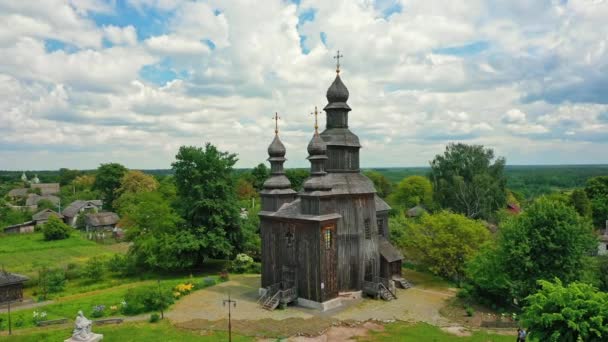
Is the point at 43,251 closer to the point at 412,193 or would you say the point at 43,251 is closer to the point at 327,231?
the point at 327,231

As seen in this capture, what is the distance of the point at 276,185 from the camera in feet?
87.5

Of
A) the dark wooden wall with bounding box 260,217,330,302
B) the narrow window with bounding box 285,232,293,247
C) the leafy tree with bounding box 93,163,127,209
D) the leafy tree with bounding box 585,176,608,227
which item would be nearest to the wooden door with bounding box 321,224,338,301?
the dark wooden wall with bounding box 260,217,330,302

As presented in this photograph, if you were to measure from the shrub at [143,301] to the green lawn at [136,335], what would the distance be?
93.5 inches

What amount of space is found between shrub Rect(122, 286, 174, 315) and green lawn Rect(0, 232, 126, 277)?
16.3 meters

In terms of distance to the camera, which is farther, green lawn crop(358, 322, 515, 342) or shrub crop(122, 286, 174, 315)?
shrub crop(122, 286, 174, 315)

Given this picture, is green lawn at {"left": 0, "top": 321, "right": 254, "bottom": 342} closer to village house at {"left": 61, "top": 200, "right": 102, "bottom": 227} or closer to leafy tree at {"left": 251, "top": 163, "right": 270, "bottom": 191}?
leafy tree at {"left": 251, "top": 163, "right": 270, "bottom": 191}

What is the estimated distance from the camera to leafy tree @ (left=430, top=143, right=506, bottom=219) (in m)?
40.2

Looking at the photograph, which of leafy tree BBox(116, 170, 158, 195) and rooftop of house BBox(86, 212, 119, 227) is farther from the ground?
leafy tree BBox(116, 170, 158, 195)

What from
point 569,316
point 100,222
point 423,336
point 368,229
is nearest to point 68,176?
point 100,222

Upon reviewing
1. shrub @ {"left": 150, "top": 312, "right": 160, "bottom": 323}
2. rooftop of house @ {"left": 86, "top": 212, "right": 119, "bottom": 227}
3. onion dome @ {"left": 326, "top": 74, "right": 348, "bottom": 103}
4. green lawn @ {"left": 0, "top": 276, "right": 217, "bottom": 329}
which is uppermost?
onion dome @ {"left": 326, "top": 74, "right": 348, "bottom": 103}

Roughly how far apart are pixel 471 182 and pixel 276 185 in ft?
75.5

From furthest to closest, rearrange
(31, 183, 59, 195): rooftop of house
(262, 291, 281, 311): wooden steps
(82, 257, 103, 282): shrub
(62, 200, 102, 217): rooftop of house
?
(31, 183, 59, 195): rooftop of house → (62, 200, 102, 217): rooftop of house → (82, 257, 103, 282): shrub → (262, 291, 281, 311): wooden steps

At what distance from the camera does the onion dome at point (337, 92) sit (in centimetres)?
2702

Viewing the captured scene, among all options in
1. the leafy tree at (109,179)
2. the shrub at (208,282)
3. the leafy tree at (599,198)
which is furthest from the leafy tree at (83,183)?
the leafy tree at (599,198)
